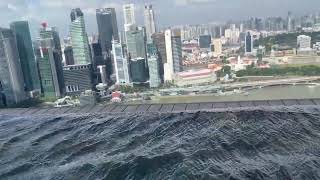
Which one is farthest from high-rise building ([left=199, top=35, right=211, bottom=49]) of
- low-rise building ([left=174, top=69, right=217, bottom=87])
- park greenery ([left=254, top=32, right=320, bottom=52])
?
low-rise building ([left=174, top=69, right=217, bottom=87])

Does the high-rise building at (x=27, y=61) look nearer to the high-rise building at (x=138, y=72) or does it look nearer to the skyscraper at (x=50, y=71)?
the skyscraper at (x=50, y=71)

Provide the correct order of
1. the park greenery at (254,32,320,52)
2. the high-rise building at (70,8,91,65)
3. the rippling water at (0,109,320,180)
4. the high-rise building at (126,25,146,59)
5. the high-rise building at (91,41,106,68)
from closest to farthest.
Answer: the rippling water at (0,109,320,180) < the high-rise building at (70,8,91,65) < the high-rise building at (126,25,146,59) < the high-rise building at (91,41,106,68) < the park greenery at (254,32,320,52)

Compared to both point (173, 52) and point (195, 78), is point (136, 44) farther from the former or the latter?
point (195, 78)

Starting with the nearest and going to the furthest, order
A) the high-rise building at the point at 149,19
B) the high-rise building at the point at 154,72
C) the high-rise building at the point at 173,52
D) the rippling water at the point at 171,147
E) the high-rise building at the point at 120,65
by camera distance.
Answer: the rippling water at the point at 171,147 → the high-rise building at the point at 154,72 → the high-rise building at the point at 120,65 → the high-rise building at the point at 173,52 → the high-rise building at the point at 149,19

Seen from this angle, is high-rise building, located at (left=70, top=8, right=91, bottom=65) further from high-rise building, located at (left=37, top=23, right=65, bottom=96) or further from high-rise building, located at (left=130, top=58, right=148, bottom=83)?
high-rise building, located at (left=130, top=58, right=148, bottom=83)

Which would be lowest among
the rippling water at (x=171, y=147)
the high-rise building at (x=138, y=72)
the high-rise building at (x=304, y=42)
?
the high-rise building at (x=138, y=72)

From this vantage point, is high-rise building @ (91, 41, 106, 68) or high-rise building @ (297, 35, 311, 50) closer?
high-rise building @ (91, 41, 106, 68)

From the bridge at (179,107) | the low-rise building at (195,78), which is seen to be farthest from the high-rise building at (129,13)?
the bridge at (179,107)
